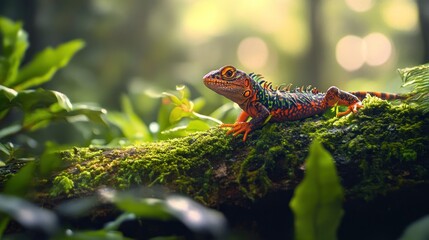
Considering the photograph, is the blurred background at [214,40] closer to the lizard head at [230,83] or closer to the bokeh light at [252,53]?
the bokeh light at [252,53]

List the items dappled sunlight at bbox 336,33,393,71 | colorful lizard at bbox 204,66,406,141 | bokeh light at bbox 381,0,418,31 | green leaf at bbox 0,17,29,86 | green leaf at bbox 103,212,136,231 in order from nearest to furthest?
green leaf at bbox 103,212,136,231 < colorful lizard at bbox 204,66,406,141 < green leaf at bbox 0,17,29,86 < bokeh light at bbox 381,0,418,31 < dappled sunlight at bbox 336,33,393,71

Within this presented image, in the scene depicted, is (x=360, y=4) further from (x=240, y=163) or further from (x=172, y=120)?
(x=240, y=163)

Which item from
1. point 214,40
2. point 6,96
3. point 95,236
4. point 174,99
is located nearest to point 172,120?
point 174,99

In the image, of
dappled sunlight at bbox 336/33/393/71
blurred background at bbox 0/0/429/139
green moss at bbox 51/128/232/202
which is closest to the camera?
green moss at bbox 51/128/232/202

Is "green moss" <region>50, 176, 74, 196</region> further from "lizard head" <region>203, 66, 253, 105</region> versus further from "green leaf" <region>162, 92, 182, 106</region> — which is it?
"lizard head" <region>203, 66, 253, 105</region>

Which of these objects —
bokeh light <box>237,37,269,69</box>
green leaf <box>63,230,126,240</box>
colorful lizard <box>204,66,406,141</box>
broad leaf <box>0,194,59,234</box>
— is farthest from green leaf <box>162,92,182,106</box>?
bokeh light <box>237,37,269,69</box>

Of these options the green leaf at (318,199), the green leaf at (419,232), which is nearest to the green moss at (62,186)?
the green leaf at (318,199)
